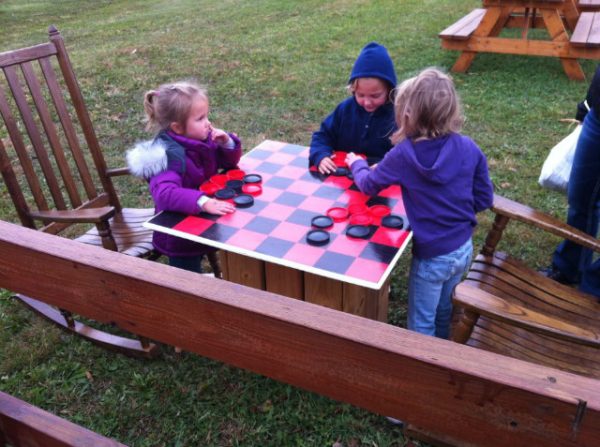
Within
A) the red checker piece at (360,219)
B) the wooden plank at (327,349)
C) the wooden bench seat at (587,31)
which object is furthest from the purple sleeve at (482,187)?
the wooden bench seat at (587,31)

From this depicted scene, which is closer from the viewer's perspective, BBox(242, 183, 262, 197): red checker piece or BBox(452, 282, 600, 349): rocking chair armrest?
BBox(452, 282, 600, 349): rocking chair armrest

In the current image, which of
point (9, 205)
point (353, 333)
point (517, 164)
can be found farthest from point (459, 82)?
point (353, 333)

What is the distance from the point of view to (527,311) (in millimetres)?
1751

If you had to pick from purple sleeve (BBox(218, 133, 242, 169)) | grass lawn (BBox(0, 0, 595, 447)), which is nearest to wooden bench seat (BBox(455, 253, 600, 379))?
grass lawn (BBox(0, 0, 595, 447))

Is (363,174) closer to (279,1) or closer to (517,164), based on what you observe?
(517,164)

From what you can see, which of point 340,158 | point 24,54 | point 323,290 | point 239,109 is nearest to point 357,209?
point 323,290

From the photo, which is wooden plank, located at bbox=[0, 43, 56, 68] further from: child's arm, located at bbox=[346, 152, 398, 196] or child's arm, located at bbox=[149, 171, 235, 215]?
child's arm, located at bbox=[346, 152, 398, 196]

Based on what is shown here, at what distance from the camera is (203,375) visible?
263 centimetres

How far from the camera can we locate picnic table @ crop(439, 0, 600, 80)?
5841 millimetres

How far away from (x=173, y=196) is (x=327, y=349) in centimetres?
153

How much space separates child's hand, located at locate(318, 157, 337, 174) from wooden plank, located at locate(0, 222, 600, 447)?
1.65 m

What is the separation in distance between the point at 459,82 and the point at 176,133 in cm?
462

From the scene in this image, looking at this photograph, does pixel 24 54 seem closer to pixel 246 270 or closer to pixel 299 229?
pixel 246 270

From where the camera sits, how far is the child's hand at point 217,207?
87.1 inches
